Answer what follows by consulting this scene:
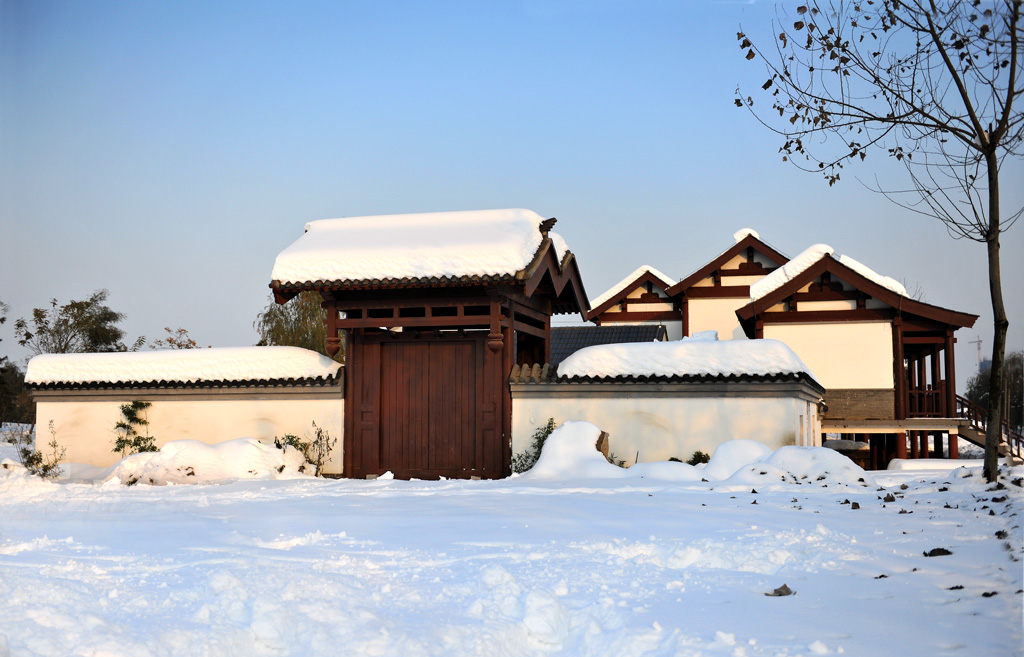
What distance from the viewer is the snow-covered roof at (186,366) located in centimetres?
1602

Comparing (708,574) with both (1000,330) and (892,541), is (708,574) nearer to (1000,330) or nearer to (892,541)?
(892,541)

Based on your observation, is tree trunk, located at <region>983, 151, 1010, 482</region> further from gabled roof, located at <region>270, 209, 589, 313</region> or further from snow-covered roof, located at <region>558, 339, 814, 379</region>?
gabled roof, located at <region>270, 209, 589, 313</region>

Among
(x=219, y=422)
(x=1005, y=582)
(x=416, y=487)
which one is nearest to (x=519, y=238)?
(x=416, y=487)

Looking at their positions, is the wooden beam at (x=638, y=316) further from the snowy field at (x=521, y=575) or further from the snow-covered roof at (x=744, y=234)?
the snowy field at (x=521, y=575)

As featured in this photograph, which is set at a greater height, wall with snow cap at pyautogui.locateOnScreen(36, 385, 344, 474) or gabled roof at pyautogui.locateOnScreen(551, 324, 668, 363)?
gabled roof at pyautogui.locateOnScreen(551, 324, 668, 363)

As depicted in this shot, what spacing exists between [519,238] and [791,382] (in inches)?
201

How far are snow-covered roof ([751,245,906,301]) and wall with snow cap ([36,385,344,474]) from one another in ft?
39.0

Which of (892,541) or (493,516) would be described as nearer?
(892,541)

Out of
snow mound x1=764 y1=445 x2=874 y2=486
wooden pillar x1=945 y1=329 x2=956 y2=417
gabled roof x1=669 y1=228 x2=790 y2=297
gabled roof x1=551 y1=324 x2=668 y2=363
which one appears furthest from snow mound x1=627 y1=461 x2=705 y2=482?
gabled roof x1=551 y1=324 x2=668 y2=363

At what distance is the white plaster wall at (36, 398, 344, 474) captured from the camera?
1570 centimetres

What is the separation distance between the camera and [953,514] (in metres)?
8.12

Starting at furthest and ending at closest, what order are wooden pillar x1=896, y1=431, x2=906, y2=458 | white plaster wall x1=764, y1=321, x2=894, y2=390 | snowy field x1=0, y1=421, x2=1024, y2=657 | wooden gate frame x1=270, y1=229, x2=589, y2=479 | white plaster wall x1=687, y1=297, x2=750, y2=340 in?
1. white plaster wall x1=687, y1=297, x2=750, y2=340
2. wooden pillar x1=896, y1=431, x2=906, y2=458
3. white plaster wall x1=764, y1=321, x2=894, y2=390
4. wooden gate frame x1=270, y1=229, x2=589, y2=479
5. snowy field x1=0, y1=421, x2=1024, y2=657

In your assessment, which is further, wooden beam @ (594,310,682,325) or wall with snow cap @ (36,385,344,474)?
wooden beam @ (594,310,682,325)

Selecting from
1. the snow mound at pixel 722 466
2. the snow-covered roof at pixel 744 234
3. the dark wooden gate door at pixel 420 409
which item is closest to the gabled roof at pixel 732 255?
the snow-covered roof at pixel 744 234
